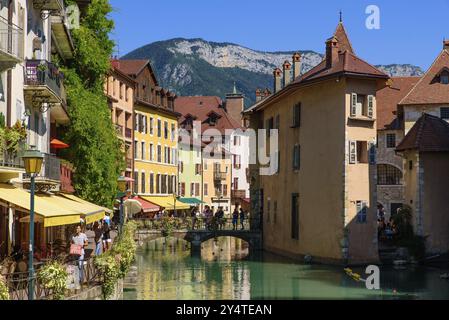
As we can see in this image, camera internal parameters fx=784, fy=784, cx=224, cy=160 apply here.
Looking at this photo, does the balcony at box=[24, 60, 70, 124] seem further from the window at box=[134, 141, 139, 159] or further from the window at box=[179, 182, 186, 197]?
the window at box=[179, 182, 186, 197]

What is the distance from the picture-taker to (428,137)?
46000 mm

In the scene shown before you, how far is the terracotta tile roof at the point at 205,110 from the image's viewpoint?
99750 mm

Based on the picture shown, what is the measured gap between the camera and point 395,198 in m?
67.9

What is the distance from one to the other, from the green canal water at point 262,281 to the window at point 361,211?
2.87 m

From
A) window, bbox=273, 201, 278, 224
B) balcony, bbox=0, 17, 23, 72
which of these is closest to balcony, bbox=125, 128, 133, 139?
window, bbox=273, 201, 278, 224

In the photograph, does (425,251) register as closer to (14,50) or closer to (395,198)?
(395,198)

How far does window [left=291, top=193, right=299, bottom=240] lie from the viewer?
158 ft

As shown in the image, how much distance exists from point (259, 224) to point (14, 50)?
37.6 meters

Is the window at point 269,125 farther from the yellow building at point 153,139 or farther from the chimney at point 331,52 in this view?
the yellow building at point 153,139

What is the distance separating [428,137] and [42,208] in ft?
97.3

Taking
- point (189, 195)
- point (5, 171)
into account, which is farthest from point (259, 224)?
point (5, 171)

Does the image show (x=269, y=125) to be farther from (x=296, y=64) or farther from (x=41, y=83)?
(x=41, y=83)

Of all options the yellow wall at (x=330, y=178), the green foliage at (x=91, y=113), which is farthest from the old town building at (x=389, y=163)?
the green foliage at (x=91, y=113)

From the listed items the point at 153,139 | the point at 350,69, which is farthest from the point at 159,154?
the point at 350,69
